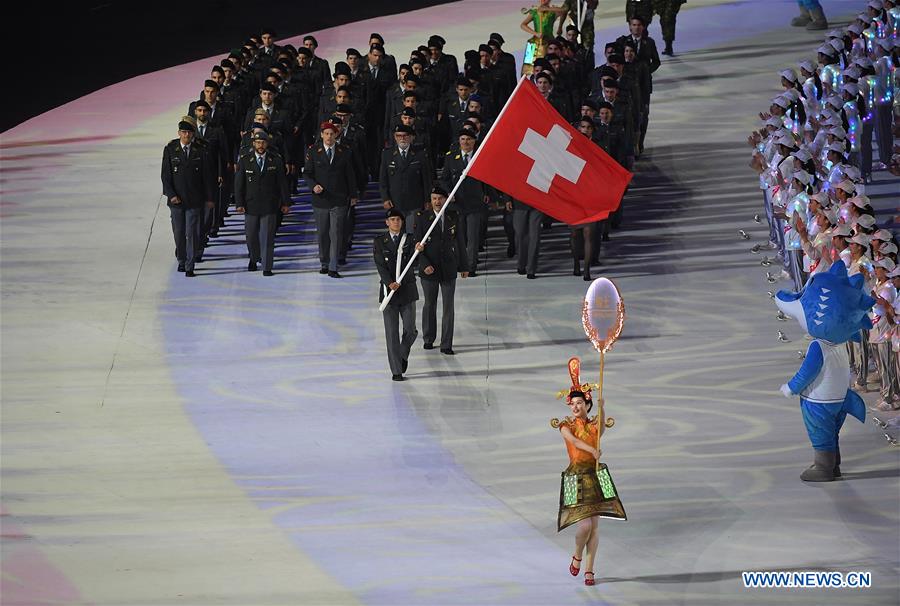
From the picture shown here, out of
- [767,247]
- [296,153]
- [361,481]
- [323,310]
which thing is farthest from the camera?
[296,153]

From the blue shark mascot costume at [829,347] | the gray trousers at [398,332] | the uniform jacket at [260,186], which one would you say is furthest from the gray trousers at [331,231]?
the blue shark mascot costume at [829,347]

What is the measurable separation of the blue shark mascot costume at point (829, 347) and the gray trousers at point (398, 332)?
14.0 ft

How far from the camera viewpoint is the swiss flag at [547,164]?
49.6 feet

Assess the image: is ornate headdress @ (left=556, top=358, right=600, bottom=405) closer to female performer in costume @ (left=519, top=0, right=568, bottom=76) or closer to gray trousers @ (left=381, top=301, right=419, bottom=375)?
gray trousers @ (left=381, top=301, right=419, bottom=375)

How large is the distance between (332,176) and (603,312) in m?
7.81

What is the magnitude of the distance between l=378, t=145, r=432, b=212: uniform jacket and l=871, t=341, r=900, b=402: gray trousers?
5.94 meters

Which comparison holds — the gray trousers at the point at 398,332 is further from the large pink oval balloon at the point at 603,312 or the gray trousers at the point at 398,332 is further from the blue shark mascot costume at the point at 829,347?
the large pink oval balloon at the point at 603,312

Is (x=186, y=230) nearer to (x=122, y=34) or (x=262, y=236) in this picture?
(x=262, y=236)

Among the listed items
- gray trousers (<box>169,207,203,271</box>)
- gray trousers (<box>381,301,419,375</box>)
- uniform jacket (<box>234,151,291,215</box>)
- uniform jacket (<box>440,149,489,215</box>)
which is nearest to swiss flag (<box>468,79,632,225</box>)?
gray trousers (<box>381,301,419,375</box>)

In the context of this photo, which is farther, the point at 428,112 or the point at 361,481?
the point at 428,112

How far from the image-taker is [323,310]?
63.1 feet

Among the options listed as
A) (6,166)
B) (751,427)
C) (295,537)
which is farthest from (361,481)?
(6,166)

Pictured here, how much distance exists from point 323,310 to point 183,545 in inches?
222

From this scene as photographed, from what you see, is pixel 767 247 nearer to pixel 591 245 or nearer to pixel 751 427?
pixel 591 245
